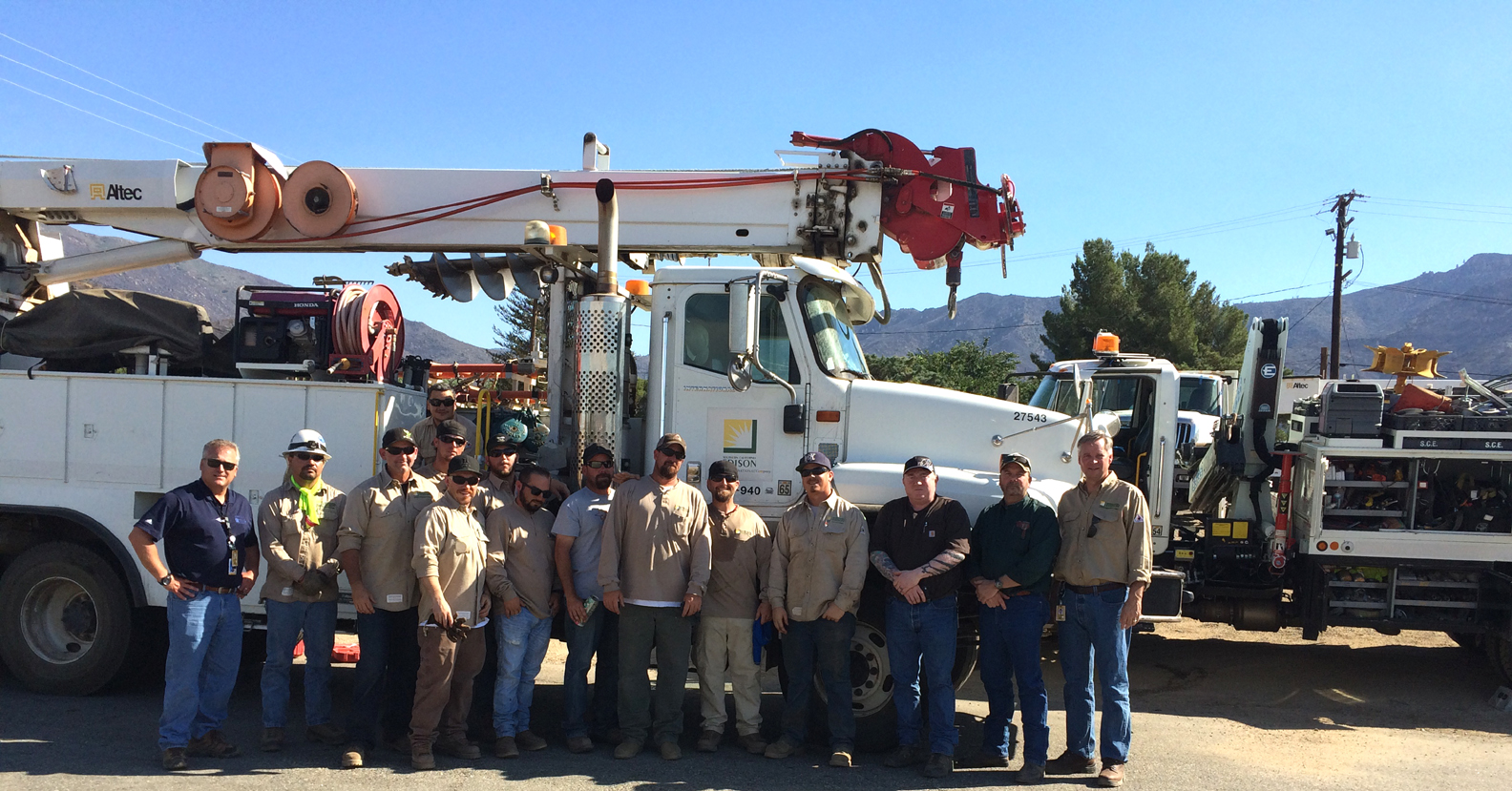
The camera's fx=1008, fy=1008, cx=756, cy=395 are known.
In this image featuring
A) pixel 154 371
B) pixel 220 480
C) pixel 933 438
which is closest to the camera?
pixel 220 480

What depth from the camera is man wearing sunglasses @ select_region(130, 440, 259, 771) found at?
5562 millimetres

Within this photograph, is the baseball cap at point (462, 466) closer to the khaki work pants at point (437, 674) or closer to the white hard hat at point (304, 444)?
the white hard hat at point (304, 444)

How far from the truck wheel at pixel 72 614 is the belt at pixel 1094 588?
6.32 m

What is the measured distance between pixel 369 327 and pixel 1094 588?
198 inches

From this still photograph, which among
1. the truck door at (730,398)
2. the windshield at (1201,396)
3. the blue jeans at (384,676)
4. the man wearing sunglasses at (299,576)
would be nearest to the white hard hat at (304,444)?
the man wearing sunglasses at (299,576)

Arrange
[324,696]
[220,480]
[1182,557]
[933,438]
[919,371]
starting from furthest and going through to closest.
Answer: [919,371] < [1182,557] < [933,438] < [324,696] < [220,480]

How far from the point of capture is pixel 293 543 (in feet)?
19.1

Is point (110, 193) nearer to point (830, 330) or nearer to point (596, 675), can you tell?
point (596, 675)

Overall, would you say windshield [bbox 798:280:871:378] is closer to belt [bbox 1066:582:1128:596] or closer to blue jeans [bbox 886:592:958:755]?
blue jeans [bbox 886:592:958:755]

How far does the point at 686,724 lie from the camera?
22.7 ft

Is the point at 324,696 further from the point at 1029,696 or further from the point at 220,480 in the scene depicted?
the point at 1029,696

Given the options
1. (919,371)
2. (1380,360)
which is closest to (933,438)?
(1380,360)

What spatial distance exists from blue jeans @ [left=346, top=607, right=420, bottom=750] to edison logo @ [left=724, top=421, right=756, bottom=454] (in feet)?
7.11

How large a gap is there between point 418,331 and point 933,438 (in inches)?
5996
